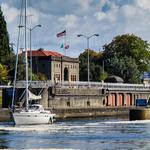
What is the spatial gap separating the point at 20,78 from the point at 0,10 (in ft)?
61.5

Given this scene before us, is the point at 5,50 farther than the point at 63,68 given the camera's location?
No

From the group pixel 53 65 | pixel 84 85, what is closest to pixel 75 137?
pixel 84 85

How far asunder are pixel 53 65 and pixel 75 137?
369ft

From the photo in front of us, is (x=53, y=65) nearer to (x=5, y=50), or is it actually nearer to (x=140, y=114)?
(x=5, y=50)

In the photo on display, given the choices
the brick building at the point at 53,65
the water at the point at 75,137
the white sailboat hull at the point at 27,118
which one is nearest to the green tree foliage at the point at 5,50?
the brick building at the point at 53,65

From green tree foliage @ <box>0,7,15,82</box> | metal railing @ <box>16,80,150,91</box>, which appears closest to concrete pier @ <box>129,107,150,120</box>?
metal railing @ <box>16,80,150,91</box>

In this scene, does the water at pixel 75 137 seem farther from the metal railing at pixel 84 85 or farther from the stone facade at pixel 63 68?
the stone facade at pixel 63 68

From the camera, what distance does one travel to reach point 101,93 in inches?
5699

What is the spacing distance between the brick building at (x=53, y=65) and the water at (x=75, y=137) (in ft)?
304

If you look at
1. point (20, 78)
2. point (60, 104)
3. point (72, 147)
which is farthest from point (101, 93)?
point (72, 147)

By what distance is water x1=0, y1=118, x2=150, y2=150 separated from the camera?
222 feet

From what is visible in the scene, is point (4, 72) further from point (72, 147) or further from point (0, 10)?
point (72, 147)

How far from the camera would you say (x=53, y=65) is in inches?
7461

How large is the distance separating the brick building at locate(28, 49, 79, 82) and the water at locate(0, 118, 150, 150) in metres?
92.5
